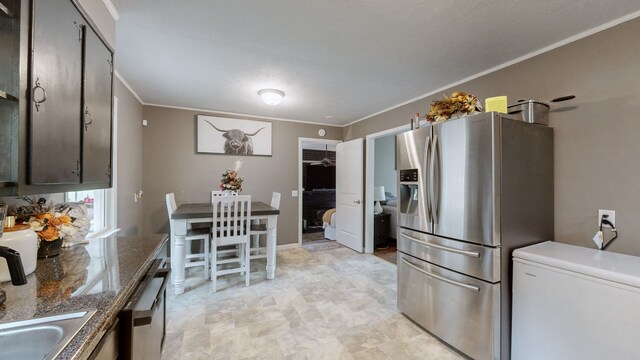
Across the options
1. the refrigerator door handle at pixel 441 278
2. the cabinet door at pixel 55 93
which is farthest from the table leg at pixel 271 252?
the cabinet door at pixel 55 93

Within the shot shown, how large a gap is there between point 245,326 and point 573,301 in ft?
7.73

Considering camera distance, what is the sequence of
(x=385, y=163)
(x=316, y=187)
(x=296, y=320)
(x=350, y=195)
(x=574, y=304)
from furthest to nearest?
(x=316, y=187), (x=385, y=163), (x=350, y=195), (x=296, y=320), (x=574, y=304)

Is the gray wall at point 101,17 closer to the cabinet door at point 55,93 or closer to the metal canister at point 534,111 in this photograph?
the cabinet door at point 55,93

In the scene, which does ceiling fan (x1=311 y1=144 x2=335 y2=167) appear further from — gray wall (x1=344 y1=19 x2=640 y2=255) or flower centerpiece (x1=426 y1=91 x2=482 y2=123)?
gray wall (x1=344 y1=19 x2=640 y2=255)

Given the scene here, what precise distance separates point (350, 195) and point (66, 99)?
13.0 feet

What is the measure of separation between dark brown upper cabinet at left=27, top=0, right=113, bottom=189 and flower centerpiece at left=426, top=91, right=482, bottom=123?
2.39 metres

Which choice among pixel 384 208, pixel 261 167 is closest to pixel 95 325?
pixel 261 167

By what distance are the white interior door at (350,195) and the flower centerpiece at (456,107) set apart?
2286 millimetres

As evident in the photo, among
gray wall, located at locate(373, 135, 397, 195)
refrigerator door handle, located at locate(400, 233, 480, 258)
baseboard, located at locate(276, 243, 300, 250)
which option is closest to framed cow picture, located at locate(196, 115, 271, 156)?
baseboard, located at locate(276, 243, 300, 250)

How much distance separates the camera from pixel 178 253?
9.59 feet

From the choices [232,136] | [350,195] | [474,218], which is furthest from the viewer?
[350,195]

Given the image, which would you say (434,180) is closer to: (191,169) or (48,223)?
(48,223)

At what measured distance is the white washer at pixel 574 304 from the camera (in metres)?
1.29

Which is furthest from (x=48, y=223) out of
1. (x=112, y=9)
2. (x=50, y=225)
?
(x=112, y=9)
